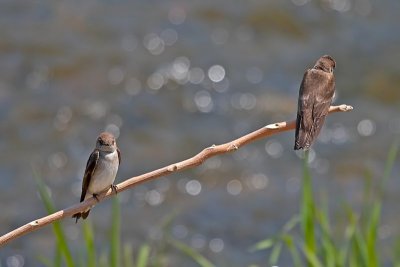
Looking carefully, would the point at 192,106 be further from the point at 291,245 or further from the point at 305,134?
the point at 305,134

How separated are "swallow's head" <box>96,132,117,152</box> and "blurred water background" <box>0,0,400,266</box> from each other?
390 centimetres

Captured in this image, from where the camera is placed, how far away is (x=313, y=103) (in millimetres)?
3285

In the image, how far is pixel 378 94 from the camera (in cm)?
935

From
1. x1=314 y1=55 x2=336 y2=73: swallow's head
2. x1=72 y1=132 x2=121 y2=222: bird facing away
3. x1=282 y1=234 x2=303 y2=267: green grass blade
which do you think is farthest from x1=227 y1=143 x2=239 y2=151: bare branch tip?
x1=282 y1=234 x2=303 y2=267: green grass blade

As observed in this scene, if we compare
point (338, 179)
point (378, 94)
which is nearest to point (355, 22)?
point (378, 94)

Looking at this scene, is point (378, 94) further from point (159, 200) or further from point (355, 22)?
point (159, 200)

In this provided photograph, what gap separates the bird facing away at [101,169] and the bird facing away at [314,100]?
715 mm

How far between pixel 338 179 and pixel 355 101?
875 millimetres

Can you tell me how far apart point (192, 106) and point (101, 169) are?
544 cm

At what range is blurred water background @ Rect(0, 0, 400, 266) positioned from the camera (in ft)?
27.0

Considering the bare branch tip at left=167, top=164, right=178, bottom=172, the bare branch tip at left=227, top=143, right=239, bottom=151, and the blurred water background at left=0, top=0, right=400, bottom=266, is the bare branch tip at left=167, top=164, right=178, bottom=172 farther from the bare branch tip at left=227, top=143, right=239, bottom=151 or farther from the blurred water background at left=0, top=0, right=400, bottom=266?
the blurred water background at left=0, top=0, right=400, bottom=266

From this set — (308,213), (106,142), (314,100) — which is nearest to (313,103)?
(314,100)

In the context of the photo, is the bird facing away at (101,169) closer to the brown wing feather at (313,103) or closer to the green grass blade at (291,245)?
the brown wing feather at (313,103)

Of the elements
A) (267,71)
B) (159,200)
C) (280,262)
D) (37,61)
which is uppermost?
(37,61)
